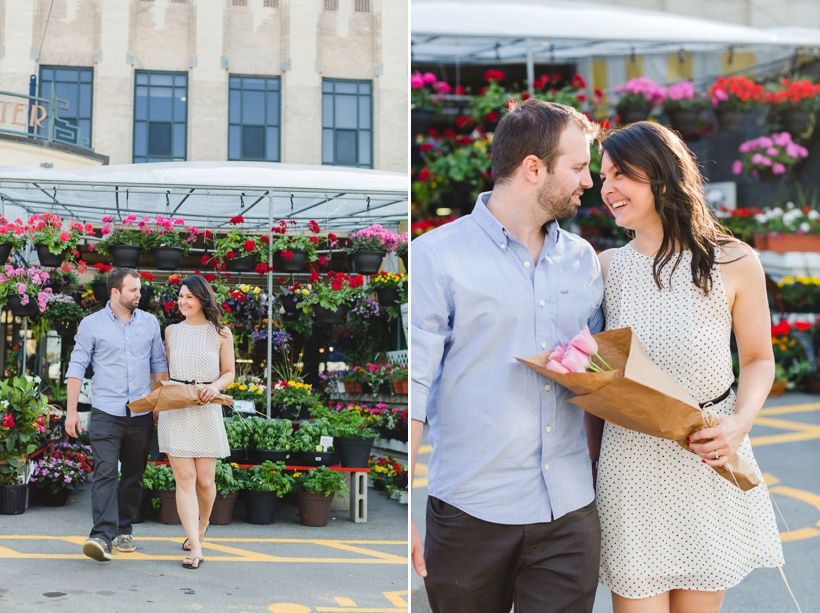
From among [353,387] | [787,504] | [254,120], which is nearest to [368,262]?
[353,387]

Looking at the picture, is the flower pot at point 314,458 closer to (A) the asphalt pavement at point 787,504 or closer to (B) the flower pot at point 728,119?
(A) the asphalt pavement at point 787,504

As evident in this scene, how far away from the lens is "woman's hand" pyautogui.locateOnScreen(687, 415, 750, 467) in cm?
191

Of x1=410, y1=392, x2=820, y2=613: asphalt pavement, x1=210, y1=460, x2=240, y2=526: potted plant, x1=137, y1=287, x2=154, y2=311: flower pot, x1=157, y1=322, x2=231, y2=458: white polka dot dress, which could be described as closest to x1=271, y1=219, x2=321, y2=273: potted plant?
x1=157, y1=322, x2=231, y2=458: white polka dot dress

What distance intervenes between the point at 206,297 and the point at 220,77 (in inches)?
38.8

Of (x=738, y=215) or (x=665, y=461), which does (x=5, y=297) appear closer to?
(x=665, y=461)

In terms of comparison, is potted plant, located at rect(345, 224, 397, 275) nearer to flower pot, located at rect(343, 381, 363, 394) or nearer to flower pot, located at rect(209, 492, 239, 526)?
flower pot, located at rect(343, 381, 363, 394)

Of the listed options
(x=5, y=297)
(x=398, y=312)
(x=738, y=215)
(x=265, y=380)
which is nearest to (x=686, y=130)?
(x=738, y=215)

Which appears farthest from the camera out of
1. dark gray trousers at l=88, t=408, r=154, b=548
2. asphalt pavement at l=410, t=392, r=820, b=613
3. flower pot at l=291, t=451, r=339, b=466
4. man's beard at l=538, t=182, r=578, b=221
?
flower pot at l=291, t=451, r=339, b=466

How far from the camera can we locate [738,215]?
8734 millimetres

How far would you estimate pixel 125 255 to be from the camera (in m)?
3.63

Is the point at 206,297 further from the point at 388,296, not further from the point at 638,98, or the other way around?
the point at 638,98

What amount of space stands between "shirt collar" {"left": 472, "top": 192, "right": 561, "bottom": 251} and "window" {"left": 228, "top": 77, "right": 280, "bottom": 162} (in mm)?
1738

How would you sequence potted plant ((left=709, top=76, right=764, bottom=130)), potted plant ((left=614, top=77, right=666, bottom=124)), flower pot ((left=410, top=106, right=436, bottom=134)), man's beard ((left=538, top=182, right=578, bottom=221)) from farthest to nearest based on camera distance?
potted plant ((left=709, top=76, right=764, bottom=130))
potted plant ((left=614, top=77, right=666, bottom=124))
flower pot ((left=410, top=106, right=436, bottom=134))
man's beard ((left=538, top=182, right=578, bottom=221))

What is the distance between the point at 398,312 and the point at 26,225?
170 cm
